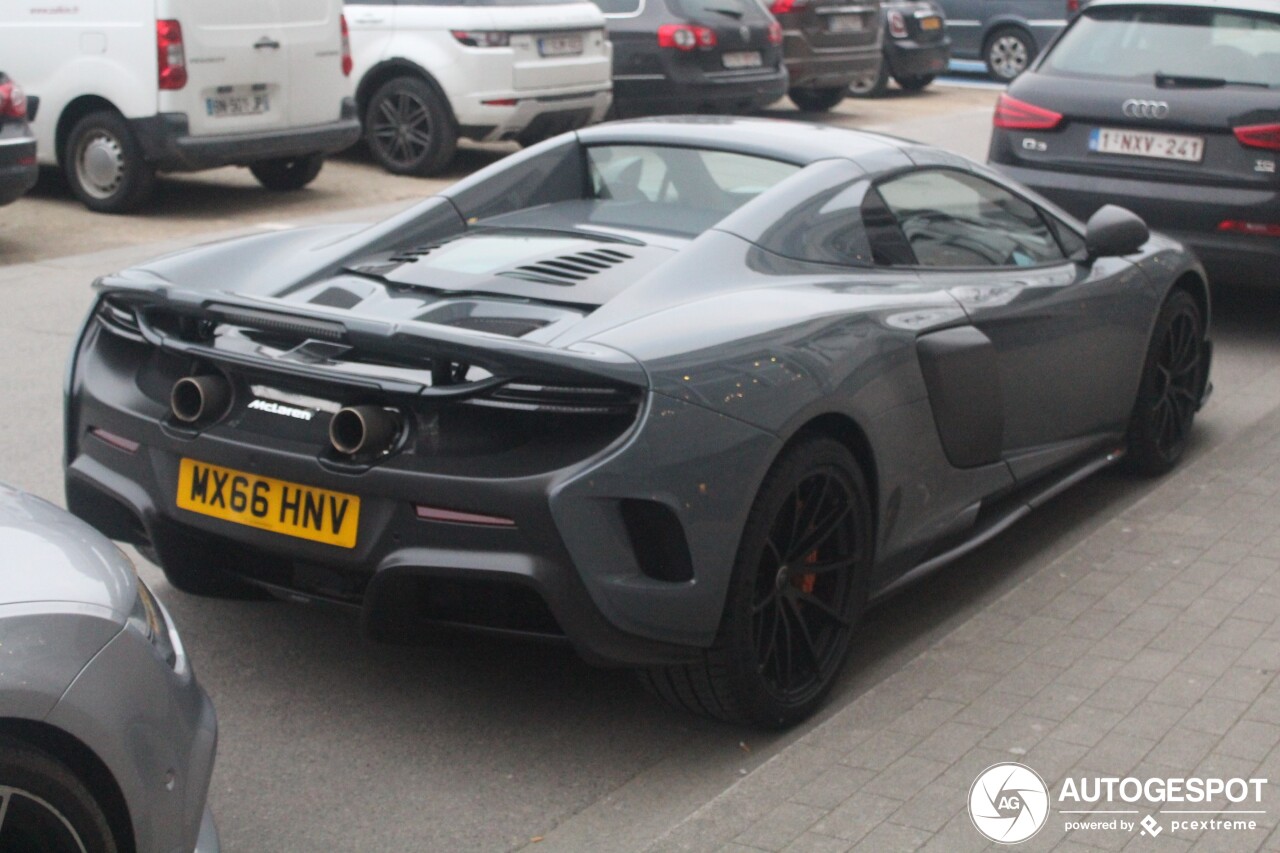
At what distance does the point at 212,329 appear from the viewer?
4.15m

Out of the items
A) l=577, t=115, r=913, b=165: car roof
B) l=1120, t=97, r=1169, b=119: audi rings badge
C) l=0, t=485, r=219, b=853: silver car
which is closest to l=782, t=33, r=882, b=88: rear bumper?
l=1120, t=97, r=1169, b=119: audi rings badge

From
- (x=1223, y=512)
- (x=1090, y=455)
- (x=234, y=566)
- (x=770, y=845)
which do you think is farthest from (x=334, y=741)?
(x=1223, y=512)

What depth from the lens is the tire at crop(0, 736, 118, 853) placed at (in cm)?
262

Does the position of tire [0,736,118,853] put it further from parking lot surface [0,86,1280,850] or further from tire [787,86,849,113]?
tire [787,86,849,113]

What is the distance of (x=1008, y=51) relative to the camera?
23.7 meters

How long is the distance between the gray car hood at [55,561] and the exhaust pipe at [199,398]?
781 millimetres

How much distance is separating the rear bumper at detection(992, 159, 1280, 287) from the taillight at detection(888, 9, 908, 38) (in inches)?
484

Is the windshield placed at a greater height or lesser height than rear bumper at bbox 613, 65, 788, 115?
greater

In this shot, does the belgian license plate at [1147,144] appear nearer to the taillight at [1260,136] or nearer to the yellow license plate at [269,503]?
the taillight at [1260,136]

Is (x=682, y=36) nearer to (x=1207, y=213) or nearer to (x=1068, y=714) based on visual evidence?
(x=1207, y=213)

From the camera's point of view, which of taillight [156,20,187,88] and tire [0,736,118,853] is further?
taillight [156,20,187,88]

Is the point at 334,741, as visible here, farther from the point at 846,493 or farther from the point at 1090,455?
the point at 1090,455

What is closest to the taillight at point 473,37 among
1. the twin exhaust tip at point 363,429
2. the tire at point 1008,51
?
the twin exhaust tip at point 363,429

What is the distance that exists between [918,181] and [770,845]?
230 centimetres
